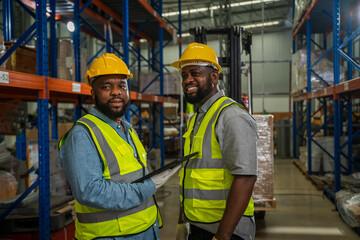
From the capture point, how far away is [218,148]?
2.03 meters

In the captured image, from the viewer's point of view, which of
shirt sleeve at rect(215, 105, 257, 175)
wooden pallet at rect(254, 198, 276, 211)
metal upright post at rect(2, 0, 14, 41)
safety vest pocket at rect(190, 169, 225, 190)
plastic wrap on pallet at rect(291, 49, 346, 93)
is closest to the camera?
shirt sleeve at rect(215, 105, 257, 175)

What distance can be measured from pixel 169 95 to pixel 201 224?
8560 millimetres

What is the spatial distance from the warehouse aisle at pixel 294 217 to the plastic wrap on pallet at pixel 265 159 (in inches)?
27.7

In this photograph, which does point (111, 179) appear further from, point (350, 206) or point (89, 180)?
point (350, 206)

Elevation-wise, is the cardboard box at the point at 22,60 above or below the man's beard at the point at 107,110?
above

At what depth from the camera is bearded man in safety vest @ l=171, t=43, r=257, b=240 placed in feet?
6.20

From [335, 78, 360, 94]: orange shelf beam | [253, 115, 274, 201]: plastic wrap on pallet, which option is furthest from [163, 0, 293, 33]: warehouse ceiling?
[253, 115, 274, 201]: plastic wrap on pallet

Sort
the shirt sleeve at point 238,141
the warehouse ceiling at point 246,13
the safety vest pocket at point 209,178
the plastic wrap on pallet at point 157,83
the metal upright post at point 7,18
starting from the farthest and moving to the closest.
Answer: the warehouse ceiling at point 246,13 → the plastic wrap on pallet at point 157,83 → the metal upright post at point 7,18 → the safety vest pocket at point 209,178 → the shirt sleeve at point 238,141

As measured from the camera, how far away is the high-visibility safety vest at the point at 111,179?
1.87 metres

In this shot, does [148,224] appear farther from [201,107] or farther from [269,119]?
[269,119]

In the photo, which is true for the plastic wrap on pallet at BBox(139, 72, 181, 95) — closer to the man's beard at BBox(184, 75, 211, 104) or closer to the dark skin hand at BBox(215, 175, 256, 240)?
the man's beard at BBox(184, 75, 211, 104)

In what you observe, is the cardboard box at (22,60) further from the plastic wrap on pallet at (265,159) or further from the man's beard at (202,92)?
the plastic wrap on pallet at (265,159)

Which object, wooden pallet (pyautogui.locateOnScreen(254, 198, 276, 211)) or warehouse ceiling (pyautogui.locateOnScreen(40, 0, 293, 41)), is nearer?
wooden pallet (pyautogui.locateOnScreen(254, 198, 276, 211))

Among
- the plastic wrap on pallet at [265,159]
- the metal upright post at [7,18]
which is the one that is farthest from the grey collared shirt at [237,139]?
the metal upright post at [7,18]
